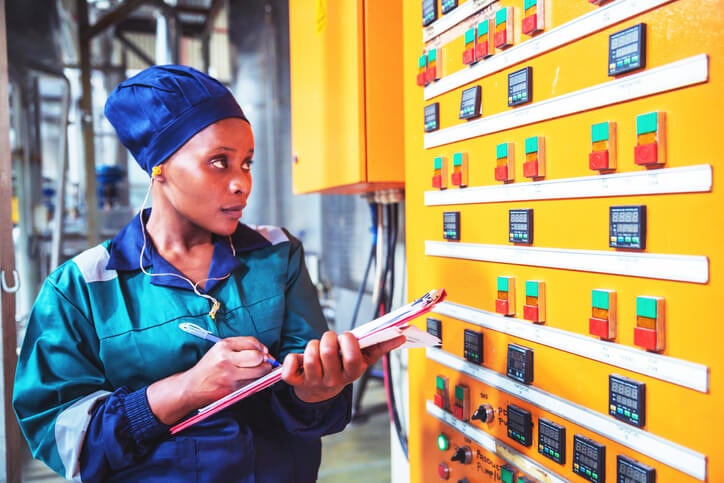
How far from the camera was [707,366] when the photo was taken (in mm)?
713

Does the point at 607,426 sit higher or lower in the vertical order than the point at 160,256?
lower

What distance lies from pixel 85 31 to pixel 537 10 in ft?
12.4

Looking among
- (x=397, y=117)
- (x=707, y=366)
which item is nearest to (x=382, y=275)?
(x=397, y=117)

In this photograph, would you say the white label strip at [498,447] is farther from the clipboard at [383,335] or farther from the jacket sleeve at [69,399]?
the jacket sleeve at [69,399]

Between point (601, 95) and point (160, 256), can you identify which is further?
point (160, 256)

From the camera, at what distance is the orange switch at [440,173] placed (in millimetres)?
1250

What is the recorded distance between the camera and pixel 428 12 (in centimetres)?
127

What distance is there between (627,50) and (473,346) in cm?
65

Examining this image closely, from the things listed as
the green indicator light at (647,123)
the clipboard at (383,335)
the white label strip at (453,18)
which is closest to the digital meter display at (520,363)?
the clipboard at (383,335)

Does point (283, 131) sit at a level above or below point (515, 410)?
above

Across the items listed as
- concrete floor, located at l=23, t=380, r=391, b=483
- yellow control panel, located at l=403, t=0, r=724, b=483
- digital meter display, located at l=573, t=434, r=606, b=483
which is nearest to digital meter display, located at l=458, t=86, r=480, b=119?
yellow control panel, located at l=403, t=0, r=724, b=483

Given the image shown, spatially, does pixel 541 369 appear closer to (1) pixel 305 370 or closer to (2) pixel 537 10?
(1) pixel 305 370

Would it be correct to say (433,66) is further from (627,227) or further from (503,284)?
(627,227)

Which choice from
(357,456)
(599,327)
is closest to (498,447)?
(599,327)
